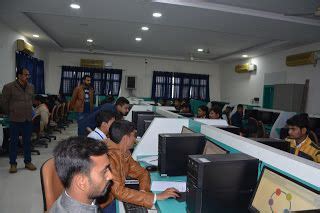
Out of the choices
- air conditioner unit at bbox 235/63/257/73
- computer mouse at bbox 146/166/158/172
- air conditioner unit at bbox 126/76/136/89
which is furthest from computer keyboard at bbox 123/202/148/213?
air conditioner unit at bbox 126/76/136/89

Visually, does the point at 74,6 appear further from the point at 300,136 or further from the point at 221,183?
the point at 221,183

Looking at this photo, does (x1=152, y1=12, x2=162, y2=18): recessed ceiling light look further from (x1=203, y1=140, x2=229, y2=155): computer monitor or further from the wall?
the wall

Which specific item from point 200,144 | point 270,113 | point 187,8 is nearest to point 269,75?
point 270,113

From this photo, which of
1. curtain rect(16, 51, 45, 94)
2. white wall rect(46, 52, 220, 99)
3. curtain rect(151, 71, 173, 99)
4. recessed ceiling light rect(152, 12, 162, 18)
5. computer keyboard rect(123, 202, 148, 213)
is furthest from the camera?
curtain rect(151, 71, 173, 99)

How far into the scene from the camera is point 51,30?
673 centimetres

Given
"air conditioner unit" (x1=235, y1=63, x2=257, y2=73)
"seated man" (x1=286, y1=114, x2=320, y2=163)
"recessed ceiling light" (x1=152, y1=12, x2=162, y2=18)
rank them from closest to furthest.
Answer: "seated man" (x1=286, y1=114, x2=320, y2=163)
"recessed ceiling light" (x1=152, y1=12, x2=162, y2=18)
"air conditioner unit" (x1=235, y1=63, x2=257, y2=73)

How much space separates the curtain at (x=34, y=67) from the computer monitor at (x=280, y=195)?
6.75 m

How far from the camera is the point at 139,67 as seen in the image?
10688 mm

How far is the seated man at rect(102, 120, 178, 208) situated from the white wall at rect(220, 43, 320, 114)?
18.8ft

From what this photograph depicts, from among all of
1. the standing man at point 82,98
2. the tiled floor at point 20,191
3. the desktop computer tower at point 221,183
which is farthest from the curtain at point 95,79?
the desktop computer tower at point 221,183

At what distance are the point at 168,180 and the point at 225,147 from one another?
1.69 ft

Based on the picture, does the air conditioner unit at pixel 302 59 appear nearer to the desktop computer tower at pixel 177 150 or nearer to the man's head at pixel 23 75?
the desktop computer tower at pixel 177 150

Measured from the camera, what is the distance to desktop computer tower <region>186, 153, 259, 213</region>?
4.27 ft

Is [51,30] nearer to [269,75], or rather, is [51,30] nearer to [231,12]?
[231,12]
